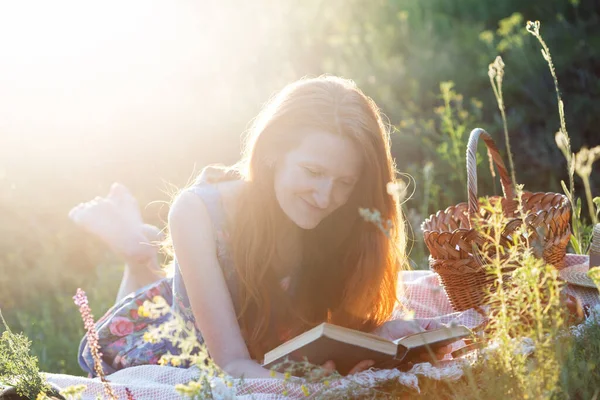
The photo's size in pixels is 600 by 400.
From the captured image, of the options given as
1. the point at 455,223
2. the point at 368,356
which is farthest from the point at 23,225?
the point at 368,356

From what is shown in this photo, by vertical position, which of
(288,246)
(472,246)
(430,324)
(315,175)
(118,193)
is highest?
(118,193)

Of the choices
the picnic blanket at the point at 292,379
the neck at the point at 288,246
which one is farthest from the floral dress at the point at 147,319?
the picnic blanket at the point at 292,379

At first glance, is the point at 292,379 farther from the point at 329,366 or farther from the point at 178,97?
the point at 178,97

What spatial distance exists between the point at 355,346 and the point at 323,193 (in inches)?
28.5

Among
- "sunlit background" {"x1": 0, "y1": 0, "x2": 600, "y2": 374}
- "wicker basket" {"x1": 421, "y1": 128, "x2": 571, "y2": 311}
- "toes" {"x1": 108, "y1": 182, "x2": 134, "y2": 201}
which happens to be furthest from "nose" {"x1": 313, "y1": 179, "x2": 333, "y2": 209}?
"sunlit background" {"x1": 0, "y1": 0, "x2": 600, "y2": 374}

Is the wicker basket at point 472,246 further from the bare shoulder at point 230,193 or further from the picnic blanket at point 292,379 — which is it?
the bare shoulder at point 230,193

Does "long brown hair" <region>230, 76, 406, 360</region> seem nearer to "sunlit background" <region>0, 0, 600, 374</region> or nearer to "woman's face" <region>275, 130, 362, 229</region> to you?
"woman's face" <region>275, 130, 362, 229</region>

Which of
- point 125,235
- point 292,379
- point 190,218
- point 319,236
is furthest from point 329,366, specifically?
point 125,235

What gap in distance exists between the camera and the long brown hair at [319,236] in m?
2.31

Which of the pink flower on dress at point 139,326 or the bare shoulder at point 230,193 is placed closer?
the bare shoulder at point 230,193

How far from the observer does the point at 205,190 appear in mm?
2434

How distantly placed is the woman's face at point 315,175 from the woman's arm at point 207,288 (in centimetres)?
27

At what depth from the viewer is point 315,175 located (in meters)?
2.22

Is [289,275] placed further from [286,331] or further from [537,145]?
→ [537,145]
